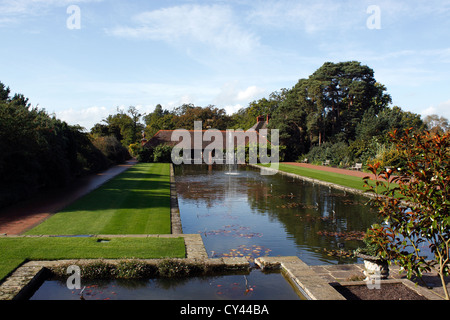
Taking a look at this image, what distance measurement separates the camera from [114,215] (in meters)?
11.2

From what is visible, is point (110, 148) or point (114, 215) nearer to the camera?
point (114, 215)

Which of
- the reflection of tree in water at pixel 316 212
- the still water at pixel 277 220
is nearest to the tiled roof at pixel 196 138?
the reflection of tree in water at pixel 316 212

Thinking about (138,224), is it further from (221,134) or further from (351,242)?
(221,134)

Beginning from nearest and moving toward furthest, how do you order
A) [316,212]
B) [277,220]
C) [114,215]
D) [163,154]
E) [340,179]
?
[114,215]
[277,220]
[316,212]
[340,179]
[163,154]

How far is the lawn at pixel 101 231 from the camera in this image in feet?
23.4

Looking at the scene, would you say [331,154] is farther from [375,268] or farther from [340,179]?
[375,268]

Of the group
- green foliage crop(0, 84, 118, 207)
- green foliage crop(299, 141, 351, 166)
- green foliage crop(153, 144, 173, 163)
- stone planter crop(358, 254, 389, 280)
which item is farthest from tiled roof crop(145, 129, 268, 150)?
stone planter crop(358, 254, 389, 280)

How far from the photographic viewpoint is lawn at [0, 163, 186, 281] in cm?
712

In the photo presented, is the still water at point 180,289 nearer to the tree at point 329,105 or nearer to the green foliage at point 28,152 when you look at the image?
the green foliage at point 28,152

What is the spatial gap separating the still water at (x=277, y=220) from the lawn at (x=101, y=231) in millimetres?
1097

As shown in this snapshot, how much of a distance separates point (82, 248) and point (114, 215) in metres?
3.72

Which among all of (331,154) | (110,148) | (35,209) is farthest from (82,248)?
(331,154)

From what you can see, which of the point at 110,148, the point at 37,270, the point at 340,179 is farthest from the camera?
the point at 110,148
